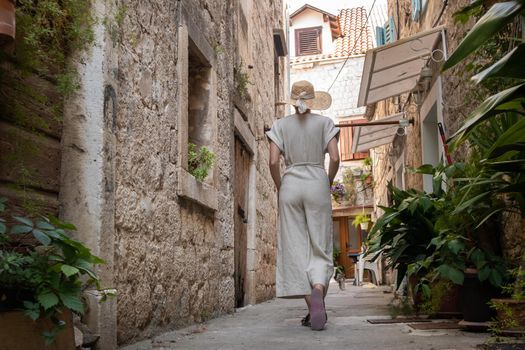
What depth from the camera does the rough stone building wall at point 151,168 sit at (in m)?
2.92

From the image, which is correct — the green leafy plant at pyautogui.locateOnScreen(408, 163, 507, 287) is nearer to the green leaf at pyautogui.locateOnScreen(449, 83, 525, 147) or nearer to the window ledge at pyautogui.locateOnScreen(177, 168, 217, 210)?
the green leaf at pyautogui.locateOnScreen(449, 83, 525, 147)

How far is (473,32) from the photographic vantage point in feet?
5.79

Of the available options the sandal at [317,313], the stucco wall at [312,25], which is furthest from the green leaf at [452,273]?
the stucco wall at [312,25]

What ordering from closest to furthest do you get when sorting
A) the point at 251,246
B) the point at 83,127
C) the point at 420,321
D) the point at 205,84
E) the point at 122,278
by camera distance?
the point at 83,127, the point at 122,278, the point at 420,321, the point at 205,84, the point at 251,246

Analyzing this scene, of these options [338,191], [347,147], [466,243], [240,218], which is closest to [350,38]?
[347,147]

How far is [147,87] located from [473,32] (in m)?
2.33

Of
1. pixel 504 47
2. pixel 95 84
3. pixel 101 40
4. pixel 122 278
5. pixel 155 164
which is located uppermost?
pixel 504 47

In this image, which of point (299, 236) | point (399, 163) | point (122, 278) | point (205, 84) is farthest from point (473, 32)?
point (399, 163)

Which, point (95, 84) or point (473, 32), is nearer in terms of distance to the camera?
point (473, 32)

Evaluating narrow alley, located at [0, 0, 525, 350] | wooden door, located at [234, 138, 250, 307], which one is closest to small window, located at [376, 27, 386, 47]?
narrow alley, located at [0, 0, 525, 350]

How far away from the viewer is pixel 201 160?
16.9 feet

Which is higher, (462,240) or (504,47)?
(504,47)

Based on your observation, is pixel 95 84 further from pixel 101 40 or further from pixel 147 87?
pixel 147 87

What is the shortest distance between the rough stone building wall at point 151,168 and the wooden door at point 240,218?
506 mm
